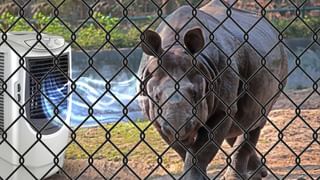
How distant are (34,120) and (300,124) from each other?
3.08m

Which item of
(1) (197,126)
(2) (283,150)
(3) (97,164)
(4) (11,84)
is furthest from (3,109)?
(2) (283,150)

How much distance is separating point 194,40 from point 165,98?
0.29 m

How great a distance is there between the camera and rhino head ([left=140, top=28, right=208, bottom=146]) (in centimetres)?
319

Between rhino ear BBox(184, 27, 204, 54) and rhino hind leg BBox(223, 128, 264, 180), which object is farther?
rhino hind leg BBox(223, 128, 264, 180)

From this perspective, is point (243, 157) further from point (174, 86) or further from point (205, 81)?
point (174, 86)

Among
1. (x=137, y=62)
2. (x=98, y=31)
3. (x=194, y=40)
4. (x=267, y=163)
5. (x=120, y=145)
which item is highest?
(x=194, y=40)

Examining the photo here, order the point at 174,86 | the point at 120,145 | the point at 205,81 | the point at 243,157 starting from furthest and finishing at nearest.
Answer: the point at 120,145
the point at 243,157
the point at 205,81
the point at 174,86

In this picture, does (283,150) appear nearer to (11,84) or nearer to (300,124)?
(300,124)

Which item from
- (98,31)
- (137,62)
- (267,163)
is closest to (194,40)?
(267,163)

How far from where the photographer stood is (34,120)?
16.8 ft

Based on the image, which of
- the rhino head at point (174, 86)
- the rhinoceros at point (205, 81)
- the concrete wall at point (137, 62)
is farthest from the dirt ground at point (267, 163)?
the rhino head at point (174, 86)

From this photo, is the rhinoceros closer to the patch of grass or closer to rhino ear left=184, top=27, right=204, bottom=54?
rhino ear left=184, top=27, right=204, bottom=54

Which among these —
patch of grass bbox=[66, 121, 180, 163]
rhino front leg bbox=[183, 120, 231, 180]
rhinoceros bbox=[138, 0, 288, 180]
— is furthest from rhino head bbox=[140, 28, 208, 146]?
patch of grass bbox=[66, 121, 180, 163]

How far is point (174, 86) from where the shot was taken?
10.4 ft
